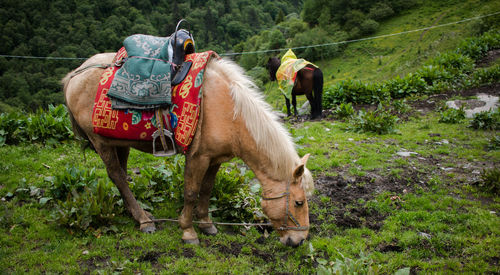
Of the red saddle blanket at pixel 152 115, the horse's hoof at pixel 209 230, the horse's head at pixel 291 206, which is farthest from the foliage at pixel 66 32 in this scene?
the horse's head at pixel 291 206

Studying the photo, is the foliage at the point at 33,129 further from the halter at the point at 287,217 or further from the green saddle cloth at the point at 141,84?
the halter at the point at 287,217

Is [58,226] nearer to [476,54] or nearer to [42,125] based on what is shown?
[42,125]

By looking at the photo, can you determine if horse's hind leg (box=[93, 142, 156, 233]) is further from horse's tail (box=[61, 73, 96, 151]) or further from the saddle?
the saddle

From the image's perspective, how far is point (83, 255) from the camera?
9.48 feet

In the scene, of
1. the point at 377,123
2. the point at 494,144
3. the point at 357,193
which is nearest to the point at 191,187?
the point at 357,193

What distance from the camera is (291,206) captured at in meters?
2.95

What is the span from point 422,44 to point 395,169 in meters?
30.7

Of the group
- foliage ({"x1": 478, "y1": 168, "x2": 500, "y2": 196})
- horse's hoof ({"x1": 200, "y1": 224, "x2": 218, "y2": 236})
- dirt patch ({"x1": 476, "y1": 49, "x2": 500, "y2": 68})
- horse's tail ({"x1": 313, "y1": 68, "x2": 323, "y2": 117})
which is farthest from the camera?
dirt patch ({"x1": 476, "y1": 49, "x2": 500, "y2": 68})

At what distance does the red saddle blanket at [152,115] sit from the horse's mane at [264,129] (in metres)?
0.37

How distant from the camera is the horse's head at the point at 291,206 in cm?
294

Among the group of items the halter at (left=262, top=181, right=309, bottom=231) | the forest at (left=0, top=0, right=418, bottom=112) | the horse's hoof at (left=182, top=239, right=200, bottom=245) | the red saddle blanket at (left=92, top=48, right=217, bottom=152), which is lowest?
the horse's hoof at (left=182, top=239, right=200, bottom=245)

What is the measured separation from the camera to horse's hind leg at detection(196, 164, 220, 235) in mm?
3453

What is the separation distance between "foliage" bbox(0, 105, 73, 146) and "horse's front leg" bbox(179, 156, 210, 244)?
424cm

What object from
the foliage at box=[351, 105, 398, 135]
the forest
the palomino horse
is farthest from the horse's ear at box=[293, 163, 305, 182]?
the forest
